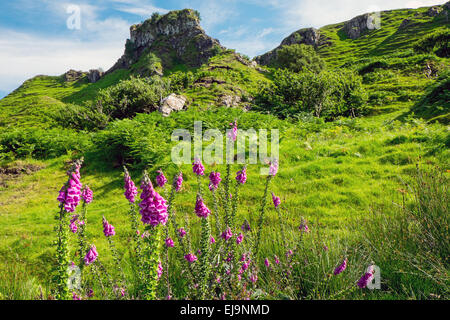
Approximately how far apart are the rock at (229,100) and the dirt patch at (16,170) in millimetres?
14905

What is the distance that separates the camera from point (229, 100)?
23234 millimetres

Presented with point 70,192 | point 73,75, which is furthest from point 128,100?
point 73,75

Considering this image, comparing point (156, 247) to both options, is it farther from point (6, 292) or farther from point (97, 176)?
point (97, 176)

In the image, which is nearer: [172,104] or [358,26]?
[172,104]

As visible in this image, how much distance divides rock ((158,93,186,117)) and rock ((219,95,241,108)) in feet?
11.8

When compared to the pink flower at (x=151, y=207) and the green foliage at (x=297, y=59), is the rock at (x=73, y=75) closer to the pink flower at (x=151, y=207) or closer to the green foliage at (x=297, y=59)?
the green foliage at (x=297, y=59)

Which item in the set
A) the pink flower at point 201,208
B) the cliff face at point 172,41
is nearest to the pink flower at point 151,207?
the pink flower at point 201,208

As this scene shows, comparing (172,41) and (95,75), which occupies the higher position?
(172,41)

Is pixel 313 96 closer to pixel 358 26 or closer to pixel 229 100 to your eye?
pixel 229 100

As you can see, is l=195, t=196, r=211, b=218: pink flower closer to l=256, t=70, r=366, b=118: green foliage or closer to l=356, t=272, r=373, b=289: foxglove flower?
l=356, t=272, r=373, b=289: foxglove flower

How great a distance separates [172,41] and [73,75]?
72.0 m

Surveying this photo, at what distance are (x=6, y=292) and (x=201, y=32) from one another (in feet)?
412

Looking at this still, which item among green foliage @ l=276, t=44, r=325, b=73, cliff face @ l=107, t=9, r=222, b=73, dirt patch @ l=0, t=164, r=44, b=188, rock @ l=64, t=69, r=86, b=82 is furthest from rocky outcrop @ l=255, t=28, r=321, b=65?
rock @ l=64, t=69, r=86, b=82

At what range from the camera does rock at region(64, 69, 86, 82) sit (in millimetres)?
139613
